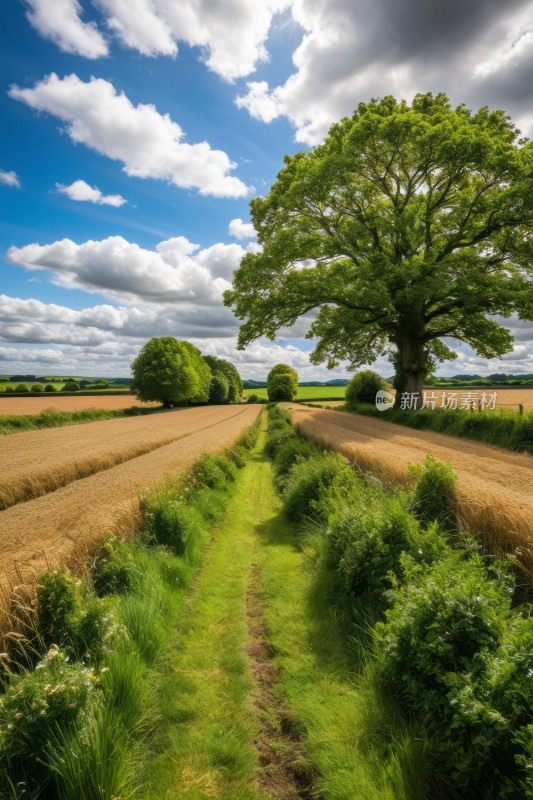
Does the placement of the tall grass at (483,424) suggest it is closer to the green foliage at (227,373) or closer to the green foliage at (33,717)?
the green foliage at (33,717)

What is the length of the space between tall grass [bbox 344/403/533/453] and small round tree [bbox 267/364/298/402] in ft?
187

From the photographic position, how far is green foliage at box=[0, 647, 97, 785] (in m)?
3.07

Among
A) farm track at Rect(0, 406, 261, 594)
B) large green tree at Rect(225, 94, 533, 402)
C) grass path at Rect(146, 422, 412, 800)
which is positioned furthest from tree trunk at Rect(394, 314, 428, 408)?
grass path at Rect(146, 422, 412, 800)

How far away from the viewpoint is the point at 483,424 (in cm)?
1606

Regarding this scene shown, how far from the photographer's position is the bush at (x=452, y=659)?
2846 mm

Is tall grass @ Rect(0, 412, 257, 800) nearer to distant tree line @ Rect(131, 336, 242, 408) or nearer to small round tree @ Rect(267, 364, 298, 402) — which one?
distant tree line @ Rect(131, 336, 242, 408)

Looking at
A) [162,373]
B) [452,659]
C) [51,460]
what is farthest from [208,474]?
[162,373]

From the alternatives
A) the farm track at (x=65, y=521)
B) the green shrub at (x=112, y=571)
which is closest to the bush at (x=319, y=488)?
the farm track at (x=65, y=521)

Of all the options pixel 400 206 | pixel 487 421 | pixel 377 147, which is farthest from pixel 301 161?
pixel 487 421

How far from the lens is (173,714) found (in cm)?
427

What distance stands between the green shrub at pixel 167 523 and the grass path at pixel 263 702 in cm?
93

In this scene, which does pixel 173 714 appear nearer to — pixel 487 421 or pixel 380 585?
pixel 380 585

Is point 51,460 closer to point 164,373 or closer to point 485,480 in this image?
point 485,480

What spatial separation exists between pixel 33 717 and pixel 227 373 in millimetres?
99427
